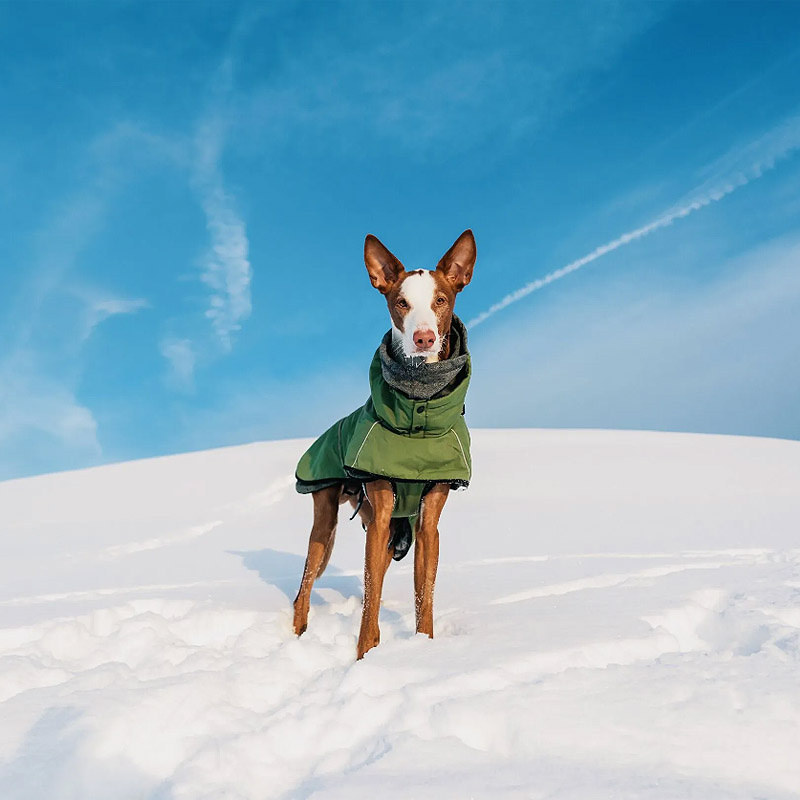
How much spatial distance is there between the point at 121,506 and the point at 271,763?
8.70m

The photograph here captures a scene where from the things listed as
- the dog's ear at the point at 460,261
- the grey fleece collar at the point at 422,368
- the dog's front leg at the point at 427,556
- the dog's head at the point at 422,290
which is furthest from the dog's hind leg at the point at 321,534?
the dog's ear at the point at 460,261

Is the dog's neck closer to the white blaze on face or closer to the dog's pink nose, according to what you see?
the white blaze on face

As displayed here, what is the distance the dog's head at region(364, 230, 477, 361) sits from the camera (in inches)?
130

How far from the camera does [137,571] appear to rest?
6211 mm

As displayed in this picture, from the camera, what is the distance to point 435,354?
342 centimetres

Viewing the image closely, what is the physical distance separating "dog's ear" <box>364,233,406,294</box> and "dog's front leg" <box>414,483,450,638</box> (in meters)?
1.10

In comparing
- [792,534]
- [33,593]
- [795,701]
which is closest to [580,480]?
[792,534]

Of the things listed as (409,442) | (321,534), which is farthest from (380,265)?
(321,534)

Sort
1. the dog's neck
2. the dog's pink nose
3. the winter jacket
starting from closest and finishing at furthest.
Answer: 1. the dog's pink nose
2. the dog's neck
3. the winter jacket

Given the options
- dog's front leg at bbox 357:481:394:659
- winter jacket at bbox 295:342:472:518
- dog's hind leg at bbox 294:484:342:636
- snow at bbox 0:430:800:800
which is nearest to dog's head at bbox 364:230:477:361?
winter jacket at bbox 295:342:472:518

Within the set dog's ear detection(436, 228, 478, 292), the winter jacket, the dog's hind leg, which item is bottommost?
the dog's hind leg

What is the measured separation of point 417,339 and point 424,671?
1458mm

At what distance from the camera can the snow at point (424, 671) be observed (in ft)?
6.67

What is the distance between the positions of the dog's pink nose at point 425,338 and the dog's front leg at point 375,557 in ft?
2.61
